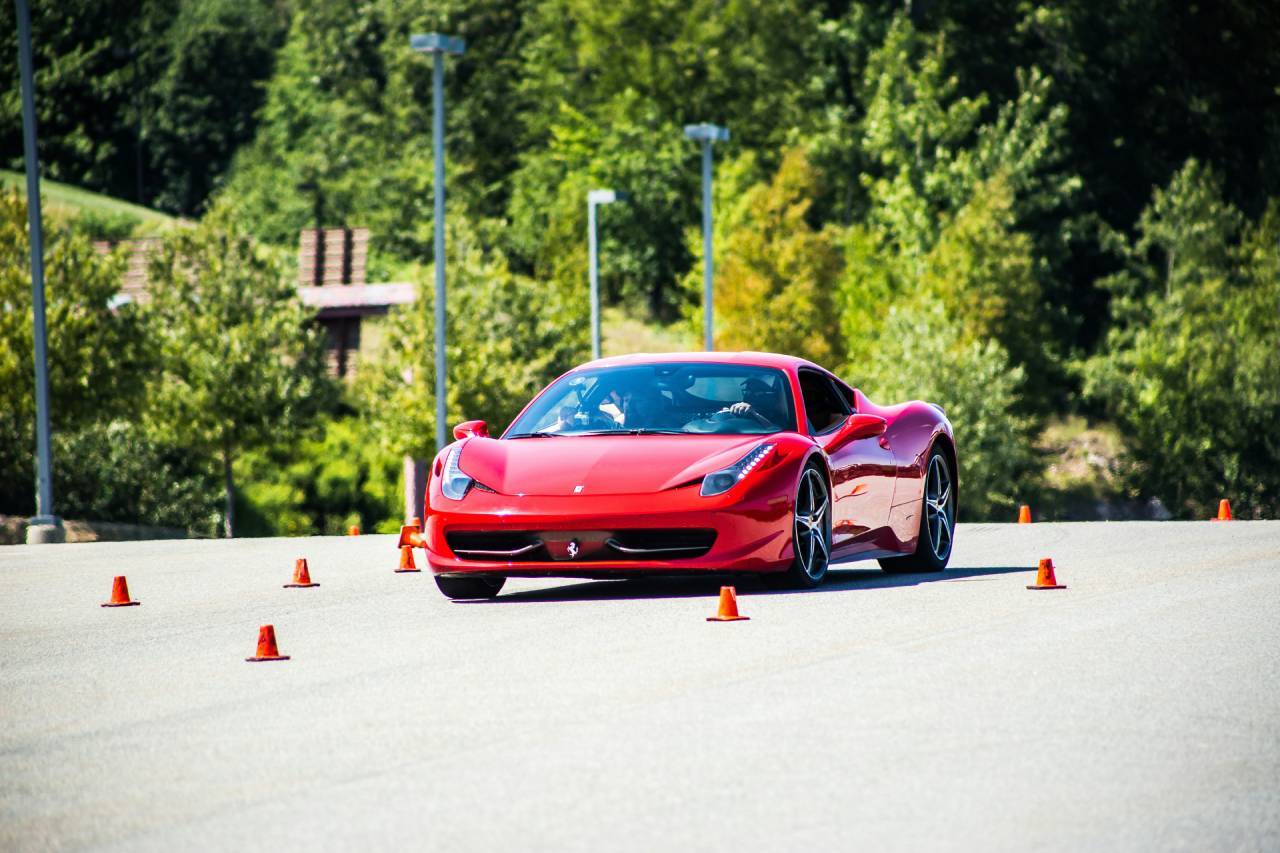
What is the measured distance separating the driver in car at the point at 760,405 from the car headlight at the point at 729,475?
2.41 feet

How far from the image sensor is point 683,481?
11.6 metres

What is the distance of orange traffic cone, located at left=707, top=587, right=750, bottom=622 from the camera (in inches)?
412

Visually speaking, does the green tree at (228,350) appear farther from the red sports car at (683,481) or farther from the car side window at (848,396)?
the red sports car at (683,481)

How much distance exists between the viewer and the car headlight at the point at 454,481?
11.9 m

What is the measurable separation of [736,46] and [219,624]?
6848 cm

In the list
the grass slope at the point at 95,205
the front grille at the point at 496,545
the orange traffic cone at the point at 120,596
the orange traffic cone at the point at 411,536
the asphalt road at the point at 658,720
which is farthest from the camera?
the grass slope at the point at 95,205

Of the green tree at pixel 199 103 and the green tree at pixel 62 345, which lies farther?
the green tree at pixel 199 103

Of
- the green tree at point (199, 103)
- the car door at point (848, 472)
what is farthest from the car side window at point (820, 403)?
the green tree at point (199, 103)

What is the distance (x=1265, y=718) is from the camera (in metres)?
7.32

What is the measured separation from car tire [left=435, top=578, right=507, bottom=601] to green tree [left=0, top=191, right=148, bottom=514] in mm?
31869

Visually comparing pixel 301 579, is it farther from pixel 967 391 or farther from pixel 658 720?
pixel 967 391

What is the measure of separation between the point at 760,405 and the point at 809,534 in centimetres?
96

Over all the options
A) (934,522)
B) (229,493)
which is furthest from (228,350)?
(934,522)

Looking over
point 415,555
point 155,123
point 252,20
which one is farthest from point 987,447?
point 252,20
